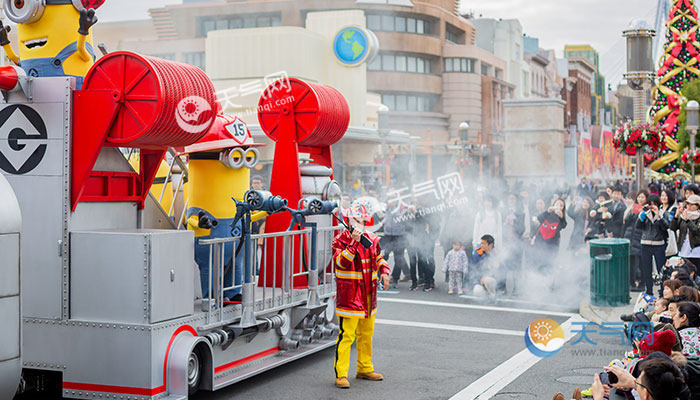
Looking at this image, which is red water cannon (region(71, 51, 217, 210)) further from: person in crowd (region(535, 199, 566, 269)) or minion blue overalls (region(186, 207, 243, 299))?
person in crowd (region(535, 199, 566, 269))

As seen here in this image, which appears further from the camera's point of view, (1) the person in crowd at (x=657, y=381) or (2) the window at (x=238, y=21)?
(2) the window at (x=238, y=21)

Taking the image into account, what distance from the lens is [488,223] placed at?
547 inches

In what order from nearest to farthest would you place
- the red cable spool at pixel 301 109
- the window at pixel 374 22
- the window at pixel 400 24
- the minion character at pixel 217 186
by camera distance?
the minion character at pixel 217 186 → the red cable spool at pixel 301 109 → the window at pixel 374 22 → the window at pixel 400 24

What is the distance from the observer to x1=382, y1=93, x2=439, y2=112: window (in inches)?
2383

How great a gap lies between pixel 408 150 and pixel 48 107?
45.7m

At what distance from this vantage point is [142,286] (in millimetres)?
6168

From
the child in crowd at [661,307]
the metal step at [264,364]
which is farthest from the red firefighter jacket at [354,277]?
the child in crowd at [661,307]

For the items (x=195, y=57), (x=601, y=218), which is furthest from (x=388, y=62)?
(x=601, y=218)

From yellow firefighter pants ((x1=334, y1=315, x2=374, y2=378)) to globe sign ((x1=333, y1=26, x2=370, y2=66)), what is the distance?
33.1 meters

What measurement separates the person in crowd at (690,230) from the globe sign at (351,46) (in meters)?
29.9

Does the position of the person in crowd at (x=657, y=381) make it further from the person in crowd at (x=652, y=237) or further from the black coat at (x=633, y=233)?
the black coat at (x=633, y=233)

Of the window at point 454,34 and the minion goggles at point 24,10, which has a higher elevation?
the window at point 454,34

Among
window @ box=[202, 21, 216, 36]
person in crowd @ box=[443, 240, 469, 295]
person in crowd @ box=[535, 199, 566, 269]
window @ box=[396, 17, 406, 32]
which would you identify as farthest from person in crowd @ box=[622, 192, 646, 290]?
window @ box=[396, 17, 406, 32]

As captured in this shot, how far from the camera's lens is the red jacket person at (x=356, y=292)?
25.4 ft
